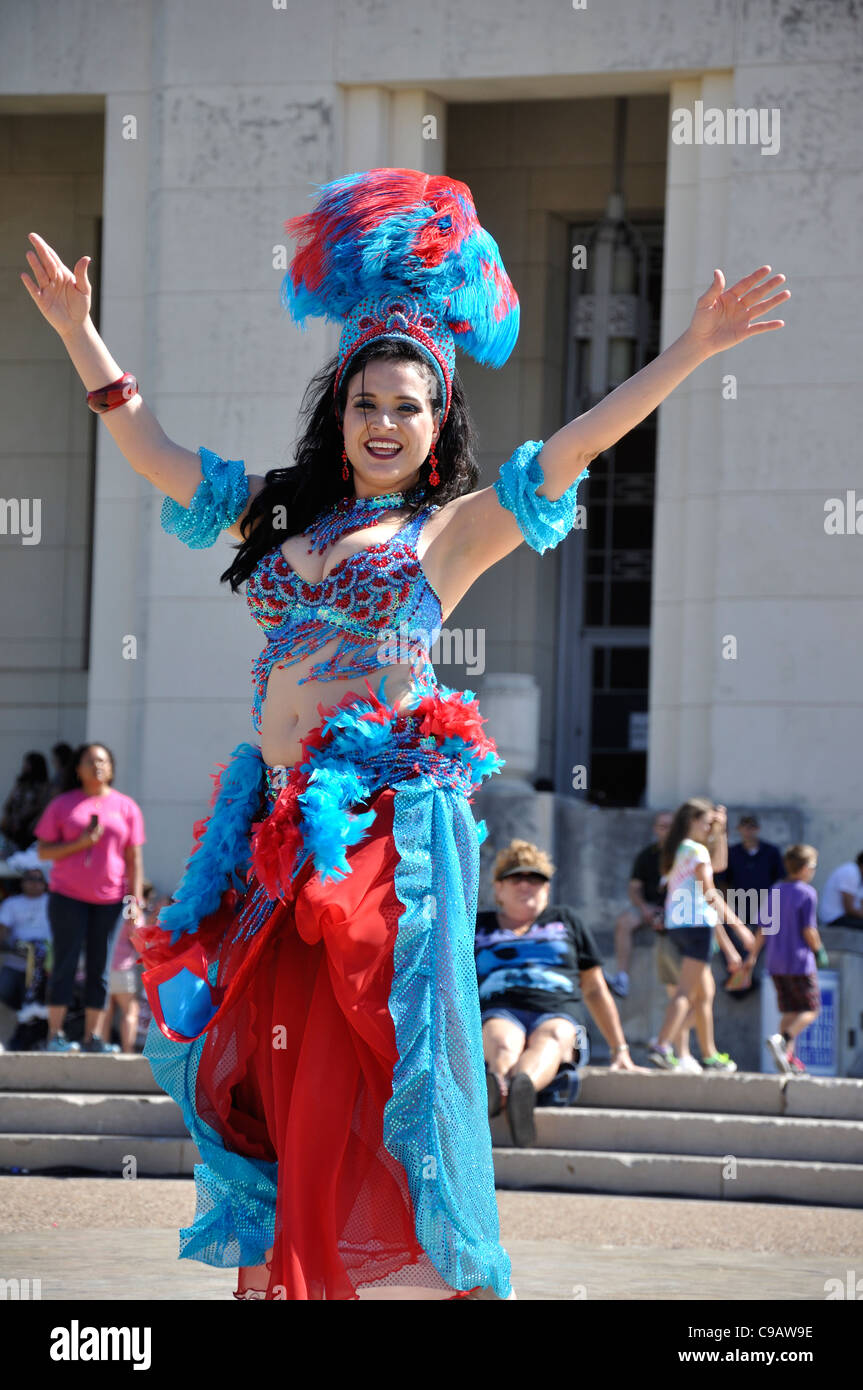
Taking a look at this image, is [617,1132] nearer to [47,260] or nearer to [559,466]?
[559,466]

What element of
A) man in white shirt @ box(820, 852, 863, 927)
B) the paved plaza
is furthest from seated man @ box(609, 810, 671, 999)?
the paved plaza

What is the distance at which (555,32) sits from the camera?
13.3 meters

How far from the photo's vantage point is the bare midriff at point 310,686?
12.8 feet

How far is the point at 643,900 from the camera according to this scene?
10.9 meters

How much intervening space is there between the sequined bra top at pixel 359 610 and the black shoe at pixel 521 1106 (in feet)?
12.7

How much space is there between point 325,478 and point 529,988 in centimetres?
434

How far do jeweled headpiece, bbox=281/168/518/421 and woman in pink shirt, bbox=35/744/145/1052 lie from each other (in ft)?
17.6

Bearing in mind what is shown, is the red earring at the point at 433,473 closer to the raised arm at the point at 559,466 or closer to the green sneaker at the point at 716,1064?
the raised arm at the point at 559,466

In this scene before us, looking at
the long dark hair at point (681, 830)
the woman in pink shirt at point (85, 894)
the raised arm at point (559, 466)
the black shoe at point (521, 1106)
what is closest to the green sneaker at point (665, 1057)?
the long dark hair at point (681, 830)

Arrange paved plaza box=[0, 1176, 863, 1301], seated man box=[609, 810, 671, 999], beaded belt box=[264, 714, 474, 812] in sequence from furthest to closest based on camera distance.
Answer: seated man box=[609, 810, 671, 999], paved plaza box=[0, 1176, 863, 1301], beaded belt box=[264, 714, 474, 812]

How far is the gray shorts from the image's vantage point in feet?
30.9

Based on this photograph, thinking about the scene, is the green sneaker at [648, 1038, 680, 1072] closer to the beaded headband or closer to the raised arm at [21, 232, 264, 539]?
the raised arm at [21, 232, 264, 539]
